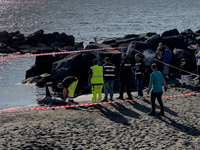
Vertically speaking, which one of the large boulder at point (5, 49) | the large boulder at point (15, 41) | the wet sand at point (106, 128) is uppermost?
the large boulder at point (15, 41)

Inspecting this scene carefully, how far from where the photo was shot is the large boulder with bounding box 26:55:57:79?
23.3 m

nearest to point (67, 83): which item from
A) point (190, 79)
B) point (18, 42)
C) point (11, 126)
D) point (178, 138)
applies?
point (11, 126)

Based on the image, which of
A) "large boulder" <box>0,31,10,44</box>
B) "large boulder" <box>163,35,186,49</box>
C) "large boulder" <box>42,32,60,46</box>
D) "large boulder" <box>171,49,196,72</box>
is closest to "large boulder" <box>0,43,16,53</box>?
"large boulder" <box>0,31,10,44</box>

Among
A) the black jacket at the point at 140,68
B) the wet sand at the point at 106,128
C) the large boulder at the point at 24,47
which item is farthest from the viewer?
the large boulder at the point at 24,47

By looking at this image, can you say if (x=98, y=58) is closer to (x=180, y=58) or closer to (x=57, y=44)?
(x=180, y=58)

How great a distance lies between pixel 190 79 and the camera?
15.5m

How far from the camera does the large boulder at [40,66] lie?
918 inches

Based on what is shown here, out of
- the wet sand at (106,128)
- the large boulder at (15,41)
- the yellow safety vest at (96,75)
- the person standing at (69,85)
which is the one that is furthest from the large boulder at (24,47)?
the yellow safety vest at (96,75)

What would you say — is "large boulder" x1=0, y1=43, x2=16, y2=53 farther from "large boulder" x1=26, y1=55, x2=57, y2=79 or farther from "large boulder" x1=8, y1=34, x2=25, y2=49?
"large boulder" x1=26, y1=55, x2=57, y2=79

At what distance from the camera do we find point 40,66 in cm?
2392

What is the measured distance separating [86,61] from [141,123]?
10348 mm

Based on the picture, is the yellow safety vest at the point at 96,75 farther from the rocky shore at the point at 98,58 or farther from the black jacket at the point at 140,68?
the rocky shore at the point at 98,58

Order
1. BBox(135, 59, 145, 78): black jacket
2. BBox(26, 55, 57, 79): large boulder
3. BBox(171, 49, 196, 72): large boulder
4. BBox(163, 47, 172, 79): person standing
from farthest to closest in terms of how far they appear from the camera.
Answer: BBox(26, 55, 57, 79): large boulder
BBox(171, 49, 196, 72): large boulder
BBox(163, 47, 172, 79): person standing
BBox(135, 59, 145, 78): black jacket

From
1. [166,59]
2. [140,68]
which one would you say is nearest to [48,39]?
[166,59]
